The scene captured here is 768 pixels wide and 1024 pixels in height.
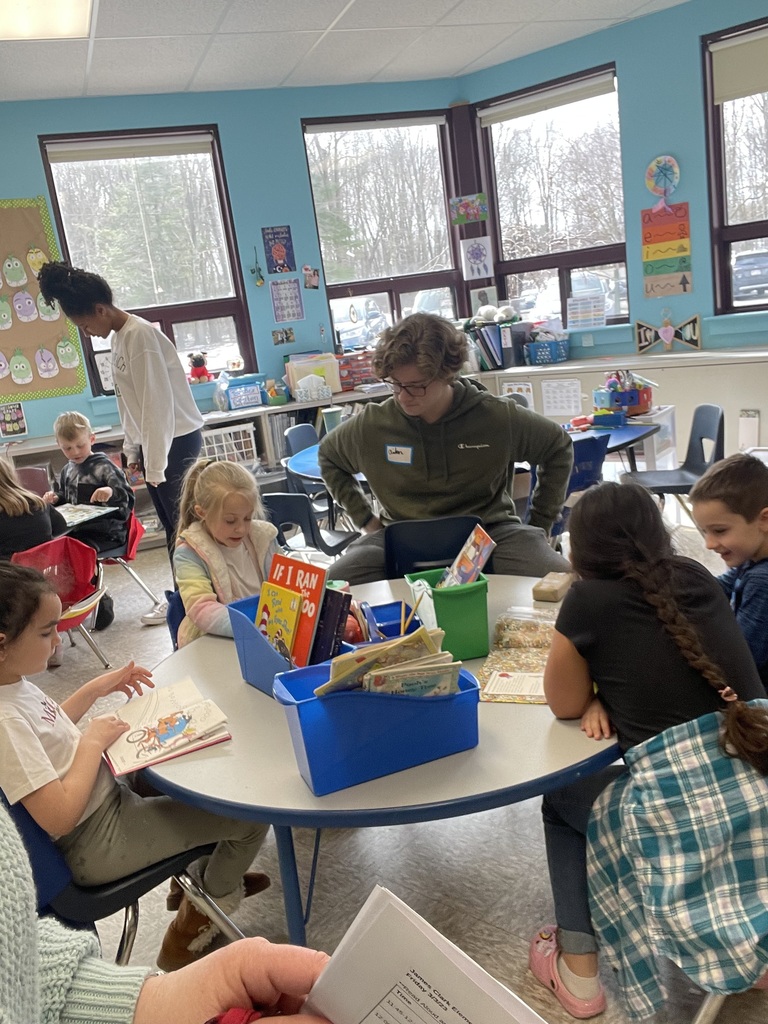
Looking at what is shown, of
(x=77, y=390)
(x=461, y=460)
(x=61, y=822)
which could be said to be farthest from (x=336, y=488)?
(x=77, y=390)

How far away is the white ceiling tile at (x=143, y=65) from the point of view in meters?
4.52

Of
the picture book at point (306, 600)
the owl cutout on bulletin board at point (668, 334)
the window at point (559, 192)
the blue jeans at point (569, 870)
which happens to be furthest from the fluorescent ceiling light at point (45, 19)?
the blue jeans at point (569, 870)

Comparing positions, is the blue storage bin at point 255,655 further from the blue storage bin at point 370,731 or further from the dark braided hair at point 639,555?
the dark braided hair at point 639,555

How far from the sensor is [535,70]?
5.84 m

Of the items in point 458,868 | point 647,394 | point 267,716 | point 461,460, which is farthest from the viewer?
point 647,394

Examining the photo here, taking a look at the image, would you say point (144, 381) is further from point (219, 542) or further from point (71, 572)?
point (219, 542)

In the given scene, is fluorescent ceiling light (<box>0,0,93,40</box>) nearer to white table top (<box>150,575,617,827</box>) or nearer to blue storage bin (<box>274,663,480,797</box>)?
white table top (<box>150,575,617,827</box>)

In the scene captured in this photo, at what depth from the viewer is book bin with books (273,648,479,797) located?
124cm

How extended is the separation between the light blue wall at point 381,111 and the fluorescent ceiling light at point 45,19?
4.23 feet

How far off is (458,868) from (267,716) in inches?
32.9

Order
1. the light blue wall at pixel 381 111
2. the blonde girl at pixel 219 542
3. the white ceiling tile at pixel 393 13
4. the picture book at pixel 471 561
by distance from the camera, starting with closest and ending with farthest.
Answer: the picture book at pixel 471 561 → the blonde girl at pixel 219 542 → the white ceiling tile at pixel 393 13 → the light blue wall at pixel 381 111

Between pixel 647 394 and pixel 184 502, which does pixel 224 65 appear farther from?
pixel 184 502

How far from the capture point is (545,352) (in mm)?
6078

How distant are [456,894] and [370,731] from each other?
936mm
